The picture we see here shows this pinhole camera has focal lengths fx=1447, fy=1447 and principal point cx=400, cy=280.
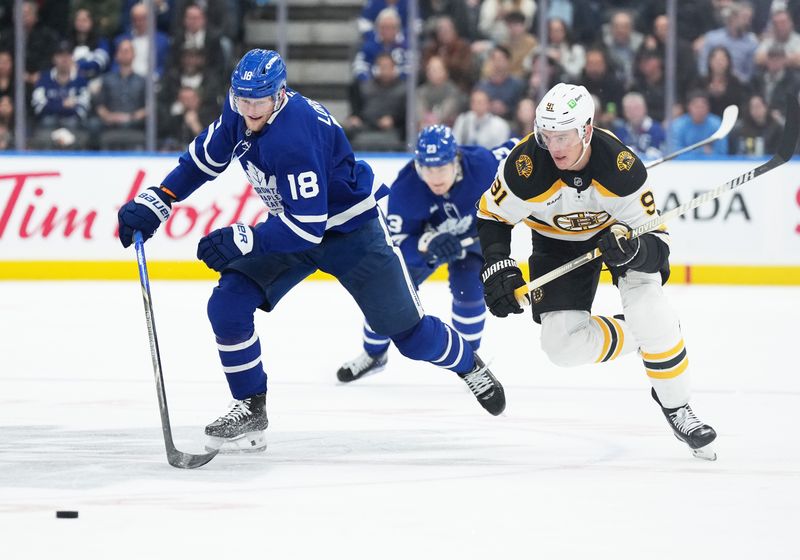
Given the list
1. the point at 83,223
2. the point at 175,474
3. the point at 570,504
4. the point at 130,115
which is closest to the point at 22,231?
the point at 83,223

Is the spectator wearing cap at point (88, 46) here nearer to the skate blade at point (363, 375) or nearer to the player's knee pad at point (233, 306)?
the skate blade at point (363, 375)

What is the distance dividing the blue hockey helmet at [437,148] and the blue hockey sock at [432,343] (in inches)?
45.3

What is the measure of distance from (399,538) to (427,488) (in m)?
0.55

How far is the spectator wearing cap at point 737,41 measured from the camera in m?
9.55

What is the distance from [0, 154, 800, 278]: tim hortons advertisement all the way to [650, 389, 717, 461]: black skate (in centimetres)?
498

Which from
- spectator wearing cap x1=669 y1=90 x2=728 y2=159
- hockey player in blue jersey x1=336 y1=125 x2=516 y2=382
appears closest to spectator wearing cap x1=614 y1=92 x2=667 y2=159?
spectator wearing cap x1=669 y1=90 x2=728 y2=159

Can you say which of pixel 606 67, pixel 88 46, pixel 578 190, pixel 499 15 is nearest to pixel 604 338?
pixel 578 190

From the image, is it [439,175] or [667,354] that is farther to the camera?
[439,175]

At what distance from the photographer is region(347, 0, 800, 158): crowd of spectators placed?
950 cm

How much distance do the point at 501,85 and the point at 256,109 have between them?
597 cm

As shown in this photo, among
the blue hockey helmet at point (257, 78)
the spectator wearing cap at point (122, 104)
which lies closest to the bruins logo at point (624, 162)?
the blue hockey helmet at point (257, 78)

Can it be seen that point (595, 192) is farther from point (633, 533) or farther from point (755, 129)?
point (755, 129)

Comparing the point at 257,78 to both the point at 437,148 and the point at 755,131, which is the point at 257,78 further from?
the point at 755,131

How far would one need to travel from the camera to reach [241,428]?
4176 mm
